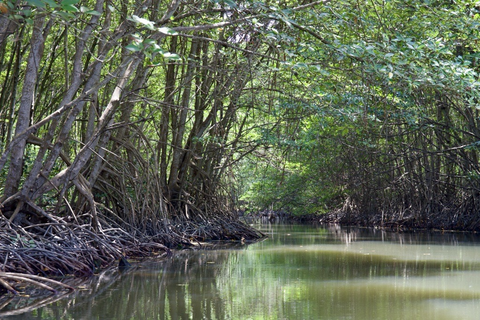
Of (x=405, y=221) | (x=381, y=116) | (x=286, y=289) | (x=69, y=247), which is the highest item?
(x=381, y=116)

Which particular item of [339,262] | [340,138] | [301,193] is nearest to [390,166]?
[340,138]

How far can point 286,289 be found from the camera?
5.36m

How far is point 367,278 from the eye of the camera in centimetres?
606

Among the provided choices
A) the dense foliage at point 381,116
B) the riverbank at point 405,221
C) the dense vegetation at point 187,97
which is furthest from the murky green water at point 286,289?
the riverbank at point 405,221

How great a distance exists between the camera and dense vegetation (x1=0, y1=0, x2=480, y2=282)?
234 inches

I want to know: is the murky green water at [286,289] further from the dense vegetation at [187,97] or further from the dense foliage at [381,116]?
the dense foliage at [381,116]

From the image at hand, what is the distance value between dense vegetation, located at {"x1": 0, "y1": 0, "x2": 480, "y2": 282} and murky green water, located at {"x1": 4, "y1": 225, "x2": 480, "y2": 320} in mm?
1072

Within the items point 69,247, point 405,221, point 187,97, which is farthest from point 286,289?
point 405,221

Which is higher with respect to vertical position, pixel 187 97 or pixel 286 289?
Answer: pixel 187 97

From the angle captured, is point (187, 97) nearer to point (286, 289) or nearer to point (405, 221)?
point (286, 289)

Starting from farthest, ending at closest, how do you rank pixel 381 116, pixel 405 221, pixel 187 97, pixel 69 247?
1. pixel 405 221
2. pixel 381 116
3. pixel 187 97
4. pixel 69 247

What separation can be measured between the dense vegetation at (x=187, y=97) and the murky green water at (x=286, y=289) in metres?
1.07

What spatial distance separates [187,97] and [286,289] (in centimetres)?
618

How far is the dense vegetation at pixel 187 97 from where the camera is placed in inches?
234
